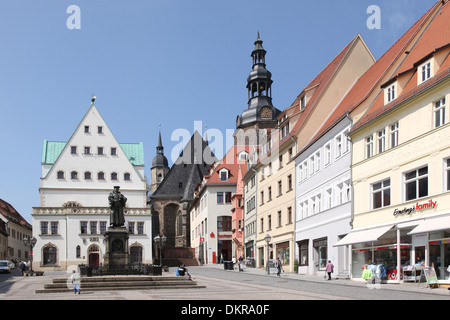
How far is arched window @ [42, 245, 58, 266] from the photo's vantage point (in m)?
65.8

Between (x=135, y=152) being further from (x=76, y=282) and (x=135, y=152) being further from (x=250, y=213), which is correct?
(x=76, y=282)

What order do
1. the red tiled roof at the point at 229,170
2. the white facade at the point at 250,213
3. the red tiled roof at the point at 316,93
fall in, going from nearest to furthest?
the red tiled roof at the point at 316,93, the white facade at the point at 250,213, the red tiled roof at the point at 229,170

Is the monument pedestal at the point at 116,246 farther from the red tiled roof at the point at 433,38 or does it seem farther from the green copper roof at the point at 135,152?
the green copper roof at the point at 135,152

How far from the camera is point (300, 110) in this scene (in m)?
46.0

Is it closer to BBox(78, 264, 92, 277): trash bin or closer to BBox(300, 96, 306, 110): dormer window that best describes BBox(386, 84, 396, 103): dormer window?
BBox(78, 264, 92, 277): trash bin

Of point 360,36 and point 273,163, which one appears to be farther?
point 273,163

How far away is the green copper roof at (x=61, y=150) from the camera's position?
247 ft

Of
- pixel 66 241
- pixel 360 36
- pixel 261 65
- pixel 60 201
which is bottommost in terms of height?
pixel 66 241

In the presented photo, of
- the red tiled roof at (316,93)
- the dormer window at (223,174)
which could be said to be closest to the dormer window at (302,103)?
the red tiled roof at (316,93)

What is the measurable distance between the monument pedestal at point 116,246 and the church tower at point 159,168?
105942 millimetres

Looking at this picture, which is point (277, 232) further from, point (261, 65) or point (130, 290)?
point (261, 65)

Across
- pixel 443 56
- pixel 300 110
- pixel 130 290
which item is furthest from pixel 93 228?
pixel 443 56

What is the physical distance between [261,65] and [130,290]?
68.9 m
